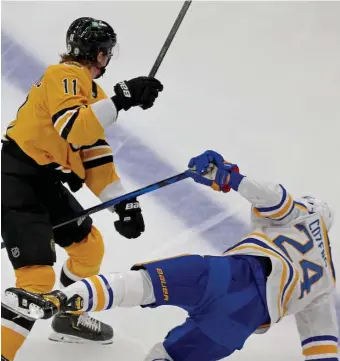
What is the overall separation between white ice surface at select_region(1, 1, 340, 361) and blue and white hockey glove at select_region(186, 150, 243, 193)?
619 millimetres

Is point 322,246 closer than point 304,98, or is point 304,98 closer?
point 322,246

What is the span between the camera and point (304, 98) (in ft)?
12.3

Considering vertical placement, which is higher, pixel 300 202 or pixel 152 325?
pixel 300 202

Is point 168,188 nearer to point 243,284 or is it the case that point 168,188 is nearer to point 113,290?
point 243,284

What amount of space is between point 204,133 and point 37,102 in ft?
4.61

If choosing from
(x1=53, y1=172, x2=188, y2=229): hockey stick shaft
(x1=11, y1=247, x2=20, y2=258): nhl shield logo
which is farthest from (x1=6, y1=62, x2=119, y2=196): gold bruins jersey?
(x1=11, y1=247, x2=20, y2=258): nhl shield logo

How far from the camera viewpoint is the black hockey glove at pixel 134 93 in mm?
2189

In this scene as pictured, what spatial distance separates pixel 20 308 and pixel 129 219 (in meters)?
0.71

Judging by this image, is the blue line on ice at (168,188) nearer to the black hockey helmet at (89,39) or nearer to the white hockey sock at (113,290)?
the black hockey helmet at (89,39)

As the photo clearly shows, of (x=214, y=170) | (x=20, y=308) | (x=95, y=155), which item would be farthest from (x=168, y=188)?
(x=20, y=308)

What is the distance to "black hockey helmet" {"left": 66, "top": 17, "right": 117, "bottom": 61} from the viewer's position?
2.34m

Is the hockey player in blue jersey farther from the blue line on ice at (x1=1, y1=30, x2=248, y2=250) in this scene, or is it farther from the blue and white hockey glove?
the blue line on ice at (x1=1, y1=30, x2=248, y2=250)

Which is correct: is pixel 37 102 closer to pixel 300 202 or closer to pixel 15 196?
pixel 15 196

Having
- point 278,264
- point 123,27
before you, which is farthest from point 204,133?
point 278,264
